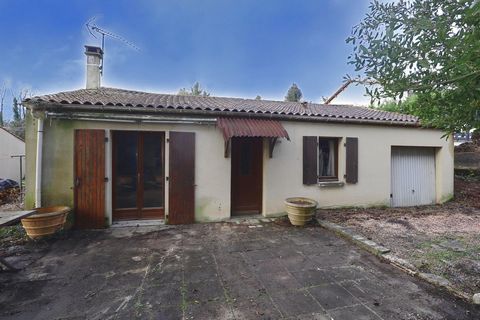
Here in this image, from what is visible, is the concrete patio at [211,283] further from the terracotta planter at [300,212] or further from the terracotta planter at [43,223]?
the terracotta planter at [300,212]

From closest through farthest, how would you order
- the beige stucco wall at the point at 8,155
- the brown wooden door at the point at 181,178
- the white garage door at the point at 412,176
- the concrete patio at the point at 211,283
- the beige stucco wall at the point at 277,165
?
the concrete patio at the point at 211,283 < the beige stucco wall at the point at 277,165 < the brown wooden door at the point at 181,178 < the white garage door at the point at 412,176 < the beige stucco wall at the point at 8,155

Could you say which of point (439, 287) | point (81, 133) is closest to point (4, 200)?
point (81, 133)

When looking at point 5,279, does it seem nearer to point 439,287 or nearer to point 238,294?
point 238,294

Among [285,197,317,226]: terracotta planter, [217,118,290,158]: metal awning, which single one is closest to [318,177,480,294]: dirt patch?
[285,197,317,226]: terracotta planter

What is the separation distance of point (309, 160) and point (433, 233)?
3955mm

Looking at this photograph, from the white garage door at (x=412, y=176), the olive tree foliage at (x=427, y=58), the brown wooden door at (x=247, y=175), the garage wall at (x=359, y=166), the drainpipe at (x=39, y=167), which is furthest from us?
the white garage door at (x=412, y=176)

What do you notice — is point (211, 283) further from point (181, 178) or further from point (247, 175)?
point (247, 175)

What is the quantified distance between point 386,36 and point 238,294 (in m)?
4.40

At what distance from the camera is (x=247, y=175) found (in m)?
8.33

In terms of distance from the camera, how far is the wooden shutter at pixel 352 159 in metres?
8.79

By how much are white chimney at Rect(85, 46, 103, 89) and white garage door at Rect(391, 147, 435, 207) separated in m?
13.0

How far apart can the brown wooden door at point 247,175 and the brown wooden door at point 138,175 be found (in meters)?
2.40

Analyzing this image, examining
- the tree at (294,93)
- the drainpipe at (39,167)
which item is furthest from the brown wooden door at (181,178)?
the tree at (294,93)

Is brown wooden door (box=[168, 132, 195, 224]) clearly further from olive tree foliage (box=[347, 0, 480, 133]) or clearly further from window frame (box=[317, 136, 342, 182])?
olive tree foliage (box=[347, 0, 480, 133])
